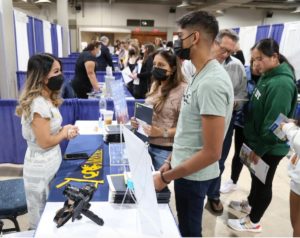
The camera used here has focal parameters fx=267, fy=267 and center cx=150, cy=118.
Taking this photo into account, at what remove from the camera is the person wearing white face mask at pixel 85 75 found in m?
3.56

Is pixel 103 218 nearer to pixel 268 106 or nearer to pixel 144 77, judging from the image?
pixel 268 106

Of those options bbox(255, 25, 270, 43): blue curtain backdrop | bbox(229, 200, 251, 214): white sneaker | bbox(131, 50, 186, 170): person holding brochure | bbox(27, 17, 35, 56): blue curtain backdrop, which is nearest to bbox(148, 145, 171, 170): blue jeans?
bbox(131, 50, 186, 170): person holding brochure

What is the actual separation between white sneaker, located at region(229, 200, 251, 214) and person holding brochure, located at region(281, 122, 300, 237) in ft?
2.95

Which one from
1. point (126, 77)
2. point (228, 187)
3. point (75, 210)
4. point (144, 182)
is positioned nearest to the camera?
point (144, 182)

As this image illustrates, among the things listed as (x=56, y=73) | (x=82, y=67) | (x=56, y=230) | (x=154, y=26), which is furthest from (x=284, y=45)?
(x=154, y=26)

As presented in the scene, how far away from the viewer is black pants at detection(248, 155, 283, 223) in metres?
1.79

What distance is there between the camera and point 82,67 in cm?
365

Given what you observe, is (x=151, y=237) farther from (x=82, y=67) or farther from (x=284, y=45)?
(x=284, y=45)

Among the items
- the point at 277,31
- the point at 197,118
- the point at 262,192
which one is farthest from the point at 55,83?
the point at 277,31

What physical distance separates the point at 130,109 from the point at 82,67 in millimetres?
1109

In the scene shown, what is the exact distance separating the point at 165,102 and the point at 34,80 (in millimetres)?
761

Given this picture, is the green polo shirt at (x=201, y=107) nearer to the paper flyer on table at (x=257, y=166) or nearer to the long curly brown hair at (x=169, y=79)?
the long curly brown hair at (x=169, y=79)

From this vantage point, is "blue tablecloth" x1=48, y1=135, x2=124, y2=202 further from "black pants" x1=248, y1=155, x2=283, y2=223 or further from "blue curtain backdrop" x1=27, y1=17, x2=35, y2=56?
"blue curtain backdrop" x1=27, y1=17, x2=35, y2=56

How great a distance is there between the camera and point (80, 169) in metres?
1.51
